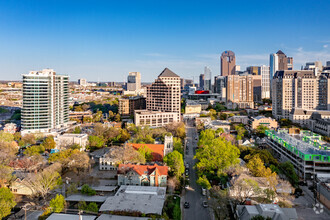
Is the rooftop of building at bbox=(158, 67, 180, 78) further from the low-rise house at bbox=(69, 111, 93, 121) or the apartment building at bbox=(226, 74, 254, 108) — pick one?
the apartment building at bbox=(226, 74, 254, 108)

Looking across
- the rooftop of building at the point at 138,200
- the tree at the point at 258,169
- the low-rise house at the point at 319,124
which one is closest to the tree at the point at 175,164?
the rooftop of building at the point at 138,200

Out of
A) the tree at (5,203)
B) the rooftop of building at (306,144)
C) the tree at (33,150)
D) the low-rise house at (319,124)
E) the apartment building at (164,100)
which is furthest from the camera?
the apartment building at (164,100)

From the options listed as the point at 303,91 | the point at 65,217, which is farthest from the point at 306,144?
the point at 303,91

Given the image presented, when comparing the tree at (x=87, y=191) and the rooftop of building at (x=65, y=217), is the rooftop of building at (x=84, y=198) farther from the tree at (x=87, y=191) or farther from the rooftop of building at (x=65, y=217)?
the rooftop of building at (x=65, y=217)

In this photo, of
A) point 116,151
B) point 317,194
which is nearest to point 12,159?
point 116,151

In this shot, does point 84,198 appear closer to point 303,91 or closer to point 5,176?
point 5,176

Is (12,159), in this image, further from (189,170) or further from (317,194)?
(317,194)
